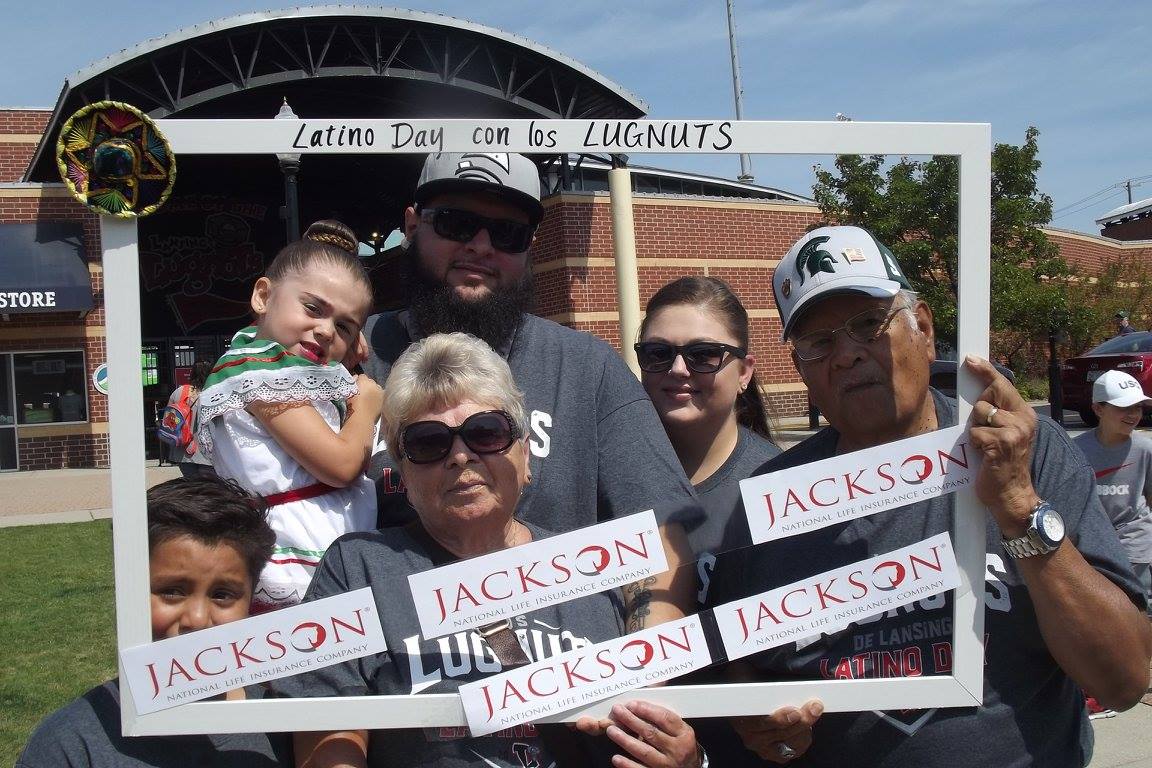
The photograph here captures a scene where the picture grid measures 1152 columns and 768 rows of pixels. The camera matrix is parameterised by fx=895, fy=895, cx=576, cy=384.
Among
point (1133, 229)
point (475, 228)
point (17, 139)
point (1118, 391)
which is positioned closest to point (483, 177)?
point (475, 228)

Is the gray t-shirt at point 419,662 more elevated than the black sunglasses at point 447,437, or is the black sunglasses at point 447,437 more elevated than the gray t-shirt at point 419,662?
the black sunglasses at point 447,437

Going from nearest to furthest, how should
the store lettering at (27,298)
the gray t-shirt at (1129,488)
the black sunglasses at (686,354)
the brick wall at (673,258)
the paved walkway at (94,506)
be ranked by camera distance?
the black sunglasses at (686,354) → the brick wall at (673,258) → the paved walkway at (94,506) → the gray t-shirt at (1129,488) → the store lettering at (27,298)

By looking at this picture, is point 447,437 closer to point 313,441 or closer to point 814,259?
point 313,441

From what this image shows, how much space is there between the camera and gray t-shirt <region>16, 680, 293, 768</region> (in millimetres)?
1758

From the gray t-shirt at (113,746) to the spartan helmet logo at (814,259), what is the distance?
1504 millimetres

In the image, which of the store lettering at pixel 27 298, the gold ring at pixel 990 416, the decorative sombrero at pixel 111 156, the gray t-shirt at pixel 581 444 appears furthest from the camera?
the store lettering at pixel 27 298

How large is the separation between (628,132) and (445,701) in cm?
116

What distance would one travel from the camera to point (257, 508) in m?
2.03

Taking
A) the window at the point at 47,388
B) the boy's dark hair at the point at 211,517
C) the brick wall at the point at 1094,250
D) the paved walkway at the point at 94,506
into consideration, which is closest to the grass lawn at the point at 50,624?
the paved walkway at the point at 94,506

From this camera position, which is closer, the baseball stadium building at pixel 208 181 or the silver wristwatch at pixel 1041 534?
the silver wristwatch at pixel 1041 534

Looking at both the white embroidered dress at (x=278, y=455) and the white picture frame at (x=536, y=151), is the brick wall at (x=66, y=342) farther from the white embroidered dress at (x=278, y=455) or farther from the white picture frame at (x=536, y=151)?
the white picture frame at (x=536, y=151)

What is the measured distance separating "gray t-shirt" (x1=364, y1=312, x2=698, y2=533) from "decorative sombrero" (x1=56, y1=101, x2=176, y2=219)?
890 millimetres

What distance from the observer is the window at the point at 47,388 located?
57.3 feet

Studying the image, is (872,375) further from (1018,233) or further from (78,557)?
(78,557)
